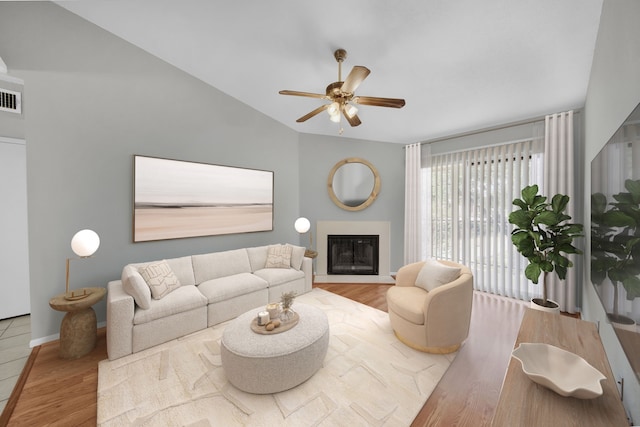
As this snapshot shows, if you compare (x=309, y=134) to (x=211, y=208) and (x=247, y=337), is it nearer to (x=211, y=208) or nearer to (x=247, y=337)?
(x=211, y=208)

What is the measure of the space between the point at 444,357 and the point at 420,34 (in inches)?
117

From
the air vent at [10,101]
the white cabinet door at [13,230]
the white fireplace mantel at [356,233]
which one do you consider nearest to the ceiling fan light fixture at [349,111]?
the white fireplace mantel at [356,233]

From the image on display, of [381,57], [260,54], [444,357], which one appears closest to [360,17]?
[381,57]

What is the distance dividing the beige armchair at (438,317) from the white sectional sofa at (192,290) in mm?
1774

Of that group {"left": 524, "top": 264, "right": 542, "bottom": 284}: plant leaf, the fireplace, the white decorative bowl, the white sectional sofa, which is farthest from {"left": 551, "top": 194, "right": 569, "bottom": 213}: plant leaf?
the white sectional sofa

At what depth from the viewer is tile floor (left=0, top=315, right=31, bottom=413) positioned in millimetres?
1920

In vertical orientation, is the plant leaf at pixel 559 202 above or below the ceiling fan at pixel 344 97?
below

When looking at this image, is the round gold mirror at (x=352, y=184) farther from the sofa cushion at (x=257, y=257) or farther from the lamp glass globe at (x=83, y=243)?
the lamp glass globe at (x=83, y=243)

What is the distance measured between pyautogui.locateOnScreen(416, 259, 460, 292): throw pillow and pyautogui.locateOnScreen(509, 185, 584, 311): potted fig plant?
0.82m

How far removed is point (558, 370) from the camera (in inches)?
43.3

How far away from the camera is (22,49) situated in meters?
2.28

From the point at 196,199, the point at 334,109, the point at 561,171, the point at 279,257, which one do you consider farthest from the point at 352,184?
the point at 561,171

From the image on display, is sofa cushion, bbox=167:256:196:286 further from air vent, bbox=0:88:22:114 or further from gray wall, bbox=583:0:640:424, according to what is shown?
gray wall, bbox=583:0:640:424

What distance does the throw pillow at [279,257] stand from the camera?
3.83 m
